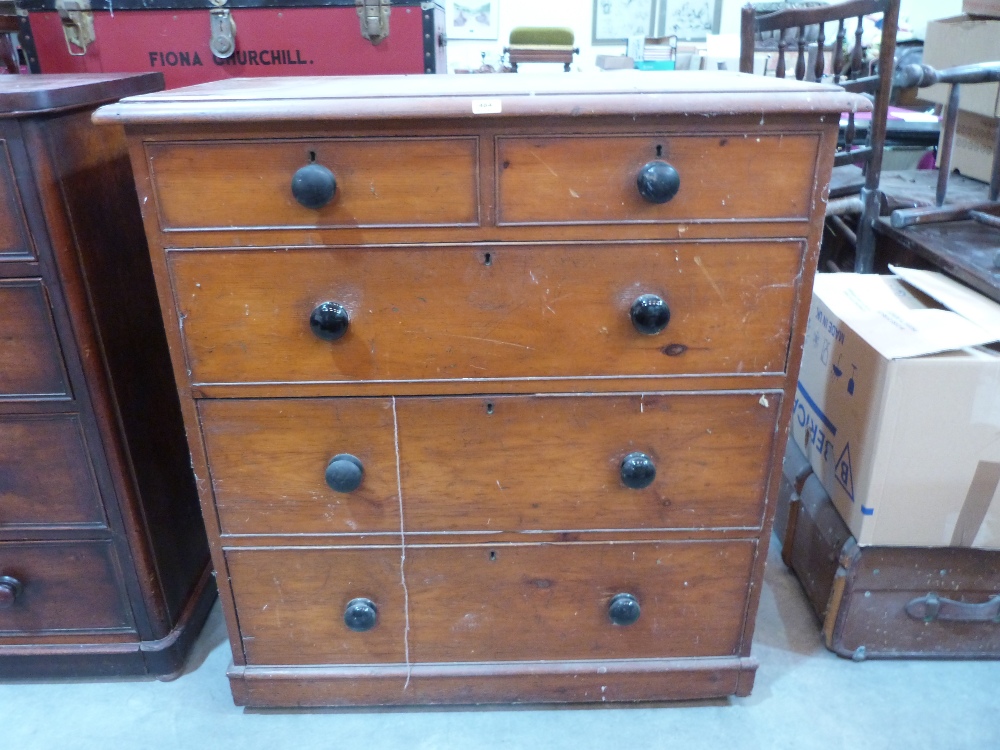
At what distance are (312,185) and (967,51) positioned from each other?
216 centimetres

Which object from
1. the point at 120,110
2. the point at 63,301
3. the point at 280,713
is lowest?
the point at 280,713

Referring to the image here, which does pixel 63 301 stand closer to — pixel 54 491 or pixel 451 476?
pixel 54 491

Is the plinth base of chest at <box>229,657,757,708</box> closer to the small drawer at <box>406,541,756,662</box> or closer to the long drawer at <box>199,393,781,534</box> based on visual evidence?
the small drawer at <box>406,541,756,662</box>

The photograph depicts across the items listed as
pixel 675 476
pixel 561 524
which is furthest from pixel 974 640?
pixel 561 524

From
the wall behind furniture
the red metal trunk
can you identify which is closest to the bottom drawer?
the red metal trunk

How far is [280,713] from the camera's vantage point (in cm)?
129

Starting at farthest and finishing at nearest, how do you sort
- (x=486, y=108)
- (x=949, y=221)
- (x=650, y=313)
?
(x=949, y=221) < (x=650, y=313) < (x=486, y=108)

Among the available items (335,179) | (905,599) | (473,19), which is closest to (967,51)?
(905,599)

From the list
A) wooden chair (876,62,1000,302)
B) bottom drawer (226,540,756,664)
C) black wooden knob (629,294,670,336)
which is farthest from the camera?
wooden chair (876,62,1000,302)

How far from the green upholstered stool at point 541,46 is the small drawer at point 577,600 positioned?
2872 millimetres

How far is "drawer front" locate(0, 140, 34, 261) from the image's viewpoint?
98 cm

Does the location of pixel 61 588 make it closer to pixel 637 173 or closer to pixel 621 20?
pixel 637 173

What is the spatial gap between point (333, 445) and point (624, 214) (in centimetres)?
53

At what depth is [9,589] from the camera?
1239 mm
